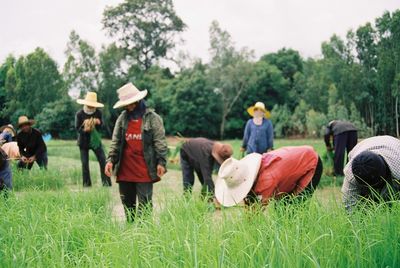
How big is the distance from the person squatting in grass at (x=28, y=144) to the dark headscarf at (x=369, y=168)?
224 inches

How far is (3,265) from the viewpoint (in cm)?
246

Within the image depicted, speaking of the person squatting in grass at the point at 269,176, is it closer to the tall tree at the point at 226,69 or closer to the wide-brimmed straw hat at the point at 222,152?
the wide-brimmed straw hat at the point at 222,152

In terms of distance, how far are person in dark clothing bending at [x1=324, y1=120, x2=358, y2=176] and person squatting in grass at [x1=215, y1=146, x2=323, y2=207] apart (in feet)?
10.6

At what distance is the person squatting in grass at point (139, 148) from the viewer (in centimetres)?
465

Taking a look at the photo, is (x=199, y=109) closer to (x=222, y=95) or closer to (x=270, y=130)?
(x=222, y=95)

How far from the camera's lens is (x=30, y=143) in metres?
7.78

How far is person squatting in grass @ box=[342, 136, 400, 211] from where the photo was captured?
3035mm

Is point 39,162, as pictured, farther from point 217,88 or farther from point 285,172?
point 217,88

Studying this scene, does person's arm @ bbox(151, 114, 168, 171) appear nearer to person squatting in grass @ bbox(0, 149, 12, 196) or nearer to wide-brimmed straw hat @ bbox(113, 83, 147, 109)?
wide-brimmed straw hat @ bbox(113, 83, 147, 109)

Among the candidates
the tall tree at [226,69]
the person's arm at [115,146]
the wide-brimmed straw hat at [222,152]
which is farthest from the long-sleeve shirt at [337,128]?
the tall tree at [226,69]

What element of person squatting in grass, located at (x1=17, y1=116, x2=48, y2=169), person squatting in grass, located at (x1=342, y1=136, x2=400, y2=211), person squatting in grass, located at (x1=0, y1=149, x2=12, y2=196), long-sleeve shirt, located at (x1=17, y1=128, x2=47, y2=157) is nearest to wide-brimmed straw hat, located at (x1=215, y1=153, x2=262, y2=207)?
person squatting in grass, located at (x1=342, y1=136, x2=400, y2=211)

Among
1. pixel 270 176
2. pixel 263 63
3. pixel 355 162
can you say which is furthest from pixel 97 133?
pixel 263 63

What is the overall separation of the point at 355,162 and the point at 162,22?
134ft

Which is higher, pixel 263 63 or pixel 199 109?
pixel 263 63
